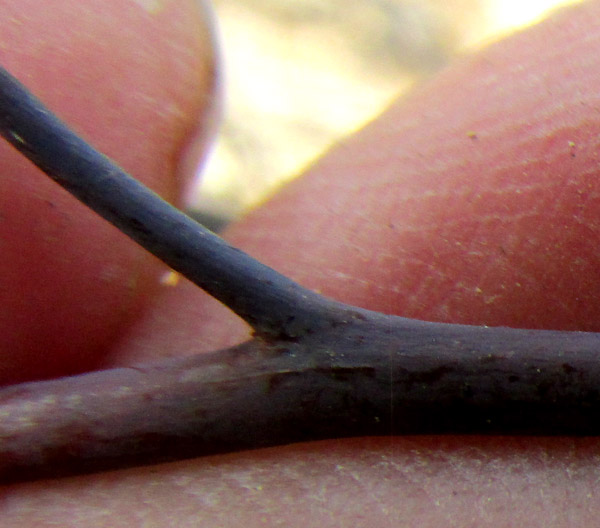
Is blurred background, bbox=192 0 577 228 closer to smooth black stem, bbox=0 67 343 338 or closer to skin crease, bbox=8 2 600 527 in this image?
skin crease, bbox=8 2 600 527

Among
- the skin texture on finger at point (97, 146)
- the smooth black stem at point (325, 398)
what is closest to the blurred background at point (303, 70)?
the skin texture on finger at point (97, 146)

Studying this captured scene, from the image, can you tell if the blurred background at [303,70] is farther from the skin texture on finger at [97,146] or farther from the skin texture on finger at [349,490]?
the skin texture on finger at [349,490]

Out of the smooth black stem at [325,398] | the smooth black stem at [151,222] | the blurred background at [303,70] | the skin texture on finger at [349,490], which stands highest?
the blurred background at [303,70]

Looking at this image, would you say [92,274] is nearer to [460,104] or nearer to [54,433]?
[54,433]

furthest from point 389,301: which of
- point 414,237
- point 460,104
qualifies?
point 460,104

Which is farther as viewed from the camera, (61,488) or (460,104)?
(460,104)

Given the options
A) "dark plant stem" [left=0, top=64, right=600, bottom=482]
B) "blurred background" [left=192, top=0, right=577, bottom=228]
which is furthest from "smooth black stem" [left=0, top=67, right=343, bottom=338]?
"blurred background" [left=192, top=0, right=577, bottom=228]
